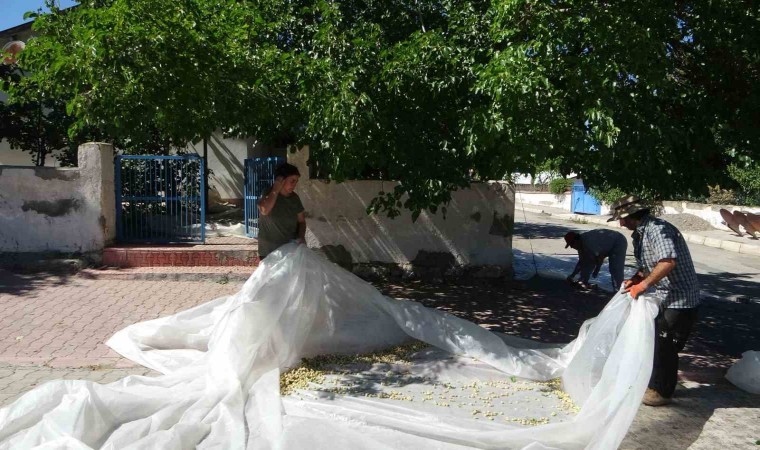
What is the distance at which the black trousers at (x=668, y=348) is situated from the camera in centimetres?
450

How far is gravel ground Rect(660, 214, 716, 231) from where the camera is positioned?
66.6 ft

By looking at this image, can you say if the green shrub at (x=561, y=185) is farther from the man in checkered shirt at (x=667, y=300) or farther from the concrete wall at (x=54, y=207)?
the man in checkered shirt at (x=667, y=300)

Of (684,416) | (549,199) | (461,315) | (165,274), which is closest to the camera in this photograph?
(684,416)

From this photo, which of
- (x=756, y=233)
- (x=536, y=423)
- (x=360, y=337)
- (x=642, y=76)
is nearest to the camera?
(x=536, y=423)

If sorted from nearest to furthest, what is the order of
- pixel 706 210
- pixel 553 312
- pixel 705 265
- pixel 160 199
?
pixel 553 312 < pixel 160 199 < pixel 705 265 < pixel 706 210

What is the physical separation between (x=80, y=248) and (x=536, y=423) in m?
7.10

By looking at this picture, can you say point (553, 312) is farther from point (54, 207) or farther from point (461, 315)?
point (54, 207)

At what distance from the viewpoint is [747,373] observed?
4.93 m

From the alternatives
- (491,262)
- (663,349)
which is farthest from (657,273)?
(491,262)

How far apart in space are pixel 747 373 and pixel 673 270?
127 centimetres

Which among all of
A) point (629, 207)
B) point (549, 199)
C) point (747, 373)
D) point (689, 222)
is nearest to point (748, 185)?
point (689, 222)

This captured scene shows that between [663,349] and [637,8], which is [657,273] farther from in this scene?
[637,8]

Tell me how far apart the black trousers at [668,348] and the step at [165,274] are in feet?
18.1

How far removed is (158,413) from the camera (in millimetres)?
3609
